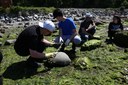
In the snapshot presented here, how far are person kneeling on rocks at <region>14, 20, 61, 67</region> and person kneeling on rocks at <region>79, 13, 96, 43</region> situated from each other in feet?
9.36

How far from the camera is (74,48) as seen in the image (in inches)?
363

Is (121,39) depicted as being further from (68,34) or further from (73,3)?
(73,3)

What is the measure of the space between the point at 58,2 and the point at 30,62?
26500 millimetres

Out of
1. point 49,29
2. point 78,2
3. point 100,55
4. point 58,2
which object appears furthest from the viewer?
point 78,2

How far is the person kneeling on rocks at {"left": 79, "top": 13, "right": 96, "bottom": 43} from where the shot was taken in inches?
414

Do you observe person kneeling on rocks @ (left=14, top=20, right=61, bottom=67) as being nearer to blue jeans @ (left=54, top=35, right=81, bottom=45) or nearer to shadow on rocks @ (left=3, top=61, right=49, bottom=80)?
shadow on rocks @ (left=3, top=61, right=49, bottom=80)

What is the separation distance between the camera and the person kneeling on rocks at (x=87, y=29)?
Answer: 1052cm

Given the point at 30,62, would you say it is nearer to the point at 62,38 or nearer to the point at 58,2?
the point at 62,38

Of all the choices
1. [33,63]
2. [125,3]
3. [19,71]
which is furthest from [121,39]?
[125,3]

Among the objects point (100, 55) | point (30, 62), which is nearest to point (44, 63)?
point (30, 62)

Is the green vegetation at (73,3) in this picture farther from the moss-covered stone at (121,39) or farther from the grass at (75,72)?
the grass at (75,72)

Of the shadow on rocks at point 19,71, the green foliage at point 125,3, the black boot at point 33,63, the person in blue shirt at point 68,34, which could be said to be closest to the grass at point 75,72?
the shadow on rocks at point 19,71

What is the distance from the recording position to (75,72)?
24.7 feet

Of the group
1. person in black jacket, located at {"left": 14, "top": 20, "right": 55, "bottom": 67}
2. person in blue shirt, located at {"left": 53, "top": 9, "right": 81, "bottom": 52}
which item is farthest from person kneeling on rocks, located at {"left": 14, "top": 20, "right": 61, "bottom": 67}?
person in blue shirt, located at {"left": 53, "top": 9, "right": 81, "bottom": 52}
